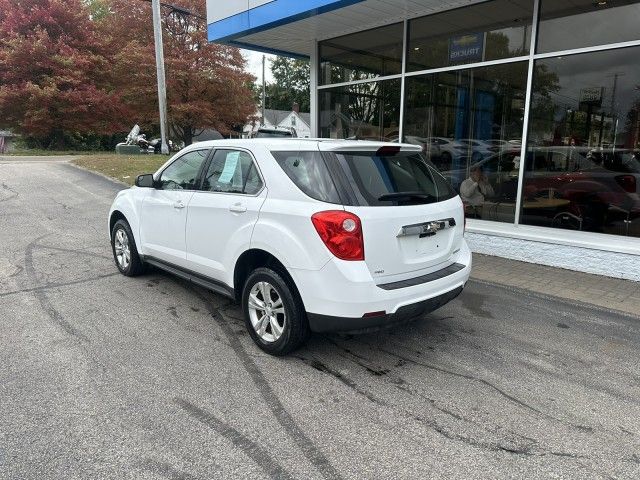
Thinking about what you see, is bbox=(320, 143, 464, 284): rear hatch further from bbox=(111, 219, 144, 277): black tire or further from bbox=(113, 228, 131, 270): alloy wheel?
bbox=(113, 228, 131, 270): alloy wheel

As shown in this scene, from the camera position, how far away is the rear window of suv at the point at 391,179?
3.58 m

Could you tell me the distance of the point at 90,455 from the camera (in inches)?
105

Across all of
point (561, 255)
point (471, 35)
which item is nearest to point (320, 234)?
point (561, 255)

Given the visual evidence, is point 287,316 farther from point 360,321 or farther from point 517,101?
point 517,101

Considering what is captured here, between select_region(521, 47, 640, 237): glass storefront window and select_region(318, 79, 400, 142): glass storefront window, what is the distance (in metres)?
2.77

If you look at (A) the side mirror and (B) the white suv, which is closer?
(B) the white suv

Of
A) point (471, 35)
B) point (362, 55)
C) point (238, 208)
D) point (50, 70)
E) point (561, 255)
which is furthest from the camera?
point (50, 70)

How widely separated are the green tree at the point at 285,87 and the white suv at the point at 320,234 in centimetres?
6613

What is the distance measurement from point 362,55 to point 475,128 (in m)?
2.81

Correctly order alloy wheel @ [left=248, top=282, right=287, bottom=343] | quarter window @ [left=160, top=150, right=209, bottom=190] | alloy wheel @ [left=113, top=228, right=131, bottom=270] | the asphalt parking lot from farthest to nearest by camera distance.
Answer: alloy wheel @ [left=113, top=228, right=131, bottom=270] → quarter window @ [left=160, top=150, right=209, bottom=190] → alloy wheel @ [left=248, top=282, right=287, bottom=343] → the asphalt parking lot

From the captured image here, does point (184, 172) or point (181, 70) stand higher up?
point (181, 70)

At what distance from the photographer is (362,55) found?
9.66 metres

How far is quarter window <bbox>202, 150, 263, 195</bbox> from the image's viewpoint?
409cm

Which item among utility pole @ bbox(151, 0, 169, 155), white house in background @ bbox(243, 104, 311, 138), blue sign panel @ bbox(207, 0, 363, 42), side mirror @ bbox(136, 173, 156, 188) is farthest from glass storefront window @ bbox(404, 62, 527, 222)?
white house in background @ bbox(243, 104, 311, 138)
